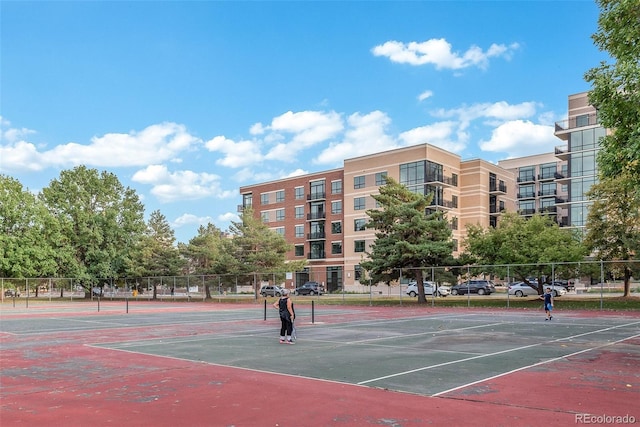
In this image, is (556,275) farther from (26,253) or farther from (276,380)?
(26,253)

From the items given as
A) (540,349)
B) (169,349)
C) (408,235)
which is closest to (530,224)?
(408,235)

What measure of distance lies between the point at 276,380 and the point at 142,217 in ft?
231

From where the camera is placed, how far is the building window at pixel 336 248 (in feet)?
268

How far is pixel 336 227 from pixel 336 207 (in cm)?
298

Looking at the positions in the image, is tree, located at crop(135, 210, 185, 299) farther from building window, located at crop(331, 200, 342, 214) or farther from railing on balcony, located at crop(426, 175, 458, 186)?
railing on balcony, located at crop(426, 175, 458, 186)

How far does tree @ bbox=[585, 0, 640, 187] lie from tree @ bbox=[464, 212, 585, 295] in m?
26.7

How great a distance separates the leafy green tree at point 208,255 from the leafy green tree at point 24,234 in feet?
54.3

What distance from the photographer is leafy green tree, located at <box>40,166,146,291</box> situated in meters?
69.1

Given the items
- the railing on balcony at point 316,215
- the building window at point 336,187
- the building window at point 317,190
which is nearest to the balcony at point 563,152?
the building window at point 336,187

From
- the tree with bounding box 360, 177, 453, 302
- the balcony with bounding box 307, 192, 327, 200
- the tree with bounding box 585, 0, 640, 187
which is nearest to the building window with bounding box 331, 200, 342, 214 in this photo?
Answer: the balcony with bounding box 307, 192, 327, 200

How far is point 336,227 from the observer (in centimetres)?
8288

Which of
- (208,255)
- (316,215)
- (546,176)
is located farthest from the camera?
(546,176)

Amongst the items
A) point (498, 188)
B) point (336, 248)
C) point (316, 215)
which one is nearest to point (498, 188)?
point (498, 188)

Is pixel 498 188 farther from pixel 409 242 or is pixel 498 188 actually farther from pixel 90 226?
pixel 90 226
